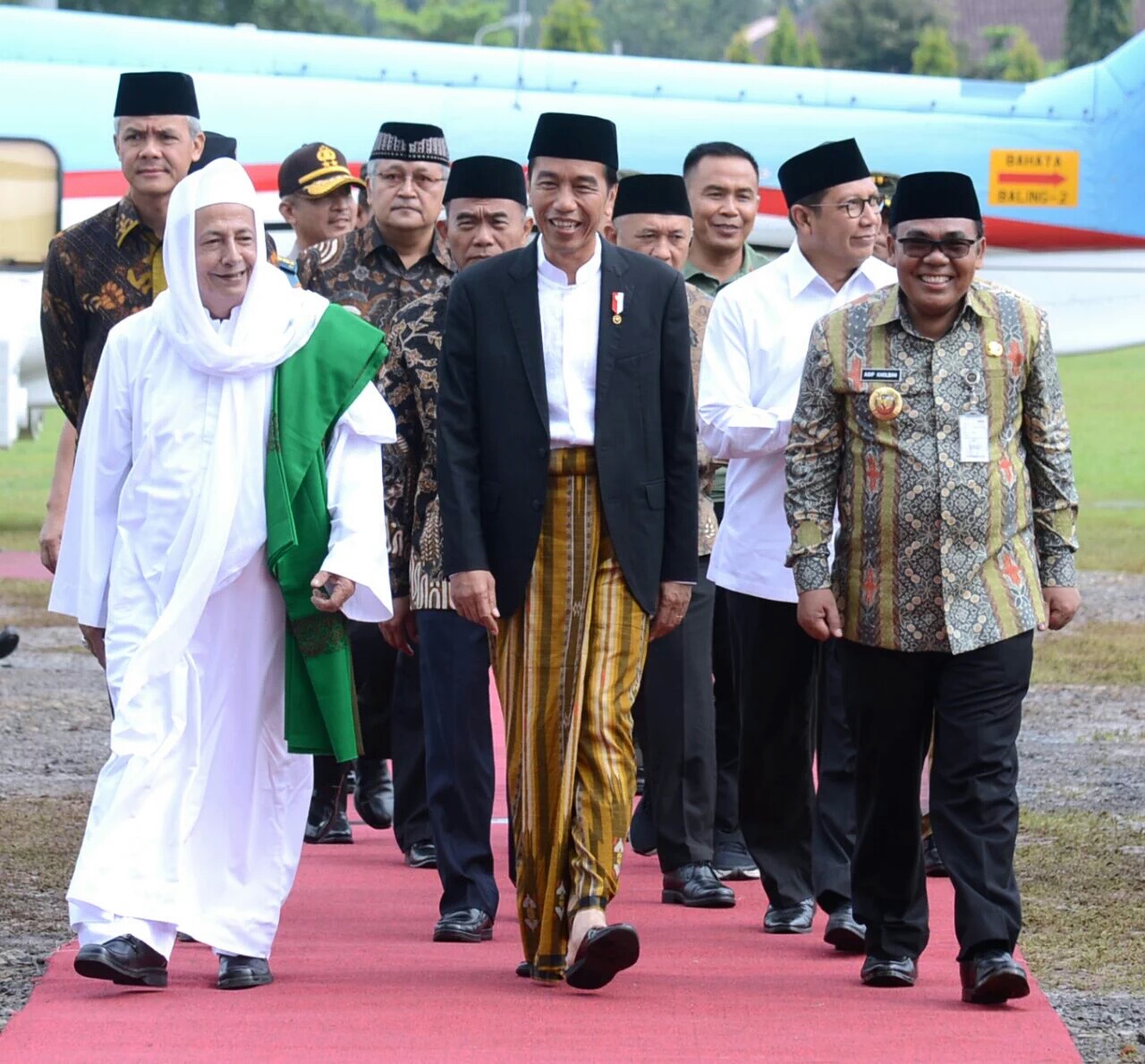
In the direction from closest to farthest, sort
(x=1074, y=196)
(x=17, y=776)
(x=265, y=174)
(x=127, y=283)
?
(x=127, y=283)
(x=17, y=776)
(x=265, y=174)
(x=1074, y=196)

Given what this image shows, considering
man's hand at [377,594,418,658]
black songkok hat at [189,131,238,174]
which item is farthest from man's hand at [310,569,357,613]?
black songkok hat at [189,131,238,174]

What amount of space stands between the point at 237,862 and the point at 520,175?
2.20m

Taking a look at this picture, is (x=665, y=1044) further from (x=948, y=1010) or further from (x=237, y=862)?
(x=237, y=862)

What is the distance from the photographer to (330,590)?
17.7 ft

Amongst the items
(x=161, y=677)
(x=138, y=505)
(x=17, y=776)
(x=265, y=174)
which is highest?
(x=265, y=174)

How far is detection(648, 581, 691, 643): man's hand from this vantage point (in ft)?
18.5

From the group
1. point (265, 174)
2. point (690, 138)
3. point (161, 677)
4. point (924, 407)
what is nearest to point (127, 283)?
point (161, 677)

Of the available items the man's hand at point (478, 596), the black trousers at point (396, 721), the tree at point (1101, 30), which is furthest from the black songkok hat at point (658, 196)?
the tree at point (1101, 30)

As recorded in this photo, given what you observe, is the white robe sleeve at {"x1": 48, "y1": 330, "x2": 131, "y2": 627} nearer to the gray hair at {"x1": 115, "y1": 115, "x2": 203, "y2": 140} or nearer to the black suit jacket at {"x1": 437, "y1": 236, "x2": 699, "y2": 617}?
the black suit jacket at {"x1": 437, "y1": 236, "x2": 699, "y2": 617}

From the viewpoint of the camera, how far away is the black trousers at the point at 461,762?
6.08 metres

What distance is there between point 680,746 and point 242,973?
Result: 68.6 inches

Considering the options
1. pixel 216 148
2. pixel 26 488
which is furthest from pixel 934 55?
pixel 216 148

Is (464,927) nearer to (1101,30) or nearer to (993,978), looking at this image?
(993,978)

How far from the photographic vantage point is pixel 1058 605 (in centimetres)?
543
